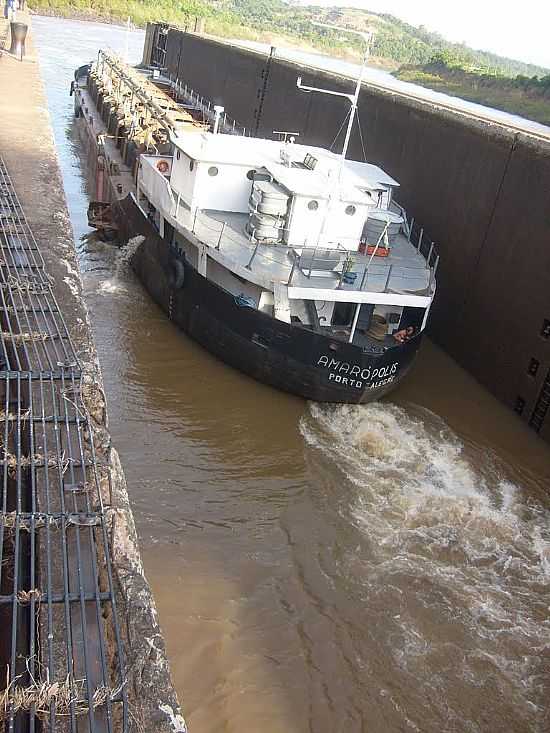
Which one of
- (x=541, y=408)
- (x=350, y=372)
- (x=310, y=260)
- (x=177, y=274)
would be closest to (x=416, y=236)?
(x=310, y=260)

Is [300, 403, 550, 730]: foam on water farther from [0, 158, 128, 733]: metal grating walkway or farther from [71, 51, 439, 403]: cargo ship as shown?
[0, 158, 128, 733]: metal grating walkway

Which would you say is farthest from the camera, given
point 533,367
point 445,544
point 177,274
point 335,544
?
point 177,274

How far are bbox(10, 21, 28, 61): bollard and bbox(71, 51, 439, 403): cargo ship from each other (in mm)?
16065

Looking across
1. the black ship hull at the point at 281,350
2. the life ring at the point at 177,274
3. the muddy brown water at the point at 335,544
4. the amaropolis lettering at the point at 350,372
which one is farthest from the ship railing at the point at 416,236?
the life ring at the point at 177,274

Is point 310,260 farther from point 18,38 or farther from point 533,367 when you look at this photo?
point 18,38

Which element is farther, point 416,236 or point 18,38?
point 18,38

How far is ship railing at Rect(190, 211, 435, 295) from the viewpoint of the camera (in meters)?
11.6

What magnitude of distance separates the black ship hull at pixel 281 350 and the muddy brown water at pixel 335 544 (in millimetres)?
355

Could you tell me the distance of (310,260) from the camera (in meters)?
11.9

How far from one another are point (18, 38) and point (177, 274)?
20.2 m

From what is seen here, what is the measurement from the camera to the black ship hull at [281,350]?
37.1 feet

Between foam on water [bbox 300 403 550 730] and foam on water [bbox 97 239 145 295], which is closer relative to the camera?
foam on water [bbox 300 403 550 730]

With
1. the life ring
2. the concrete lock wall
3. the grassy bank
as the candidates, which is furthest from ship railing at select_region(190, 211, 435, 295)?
the grassy bank

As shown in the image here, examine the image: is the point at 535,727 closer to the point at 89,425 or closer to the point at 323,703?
the point at 323,703
